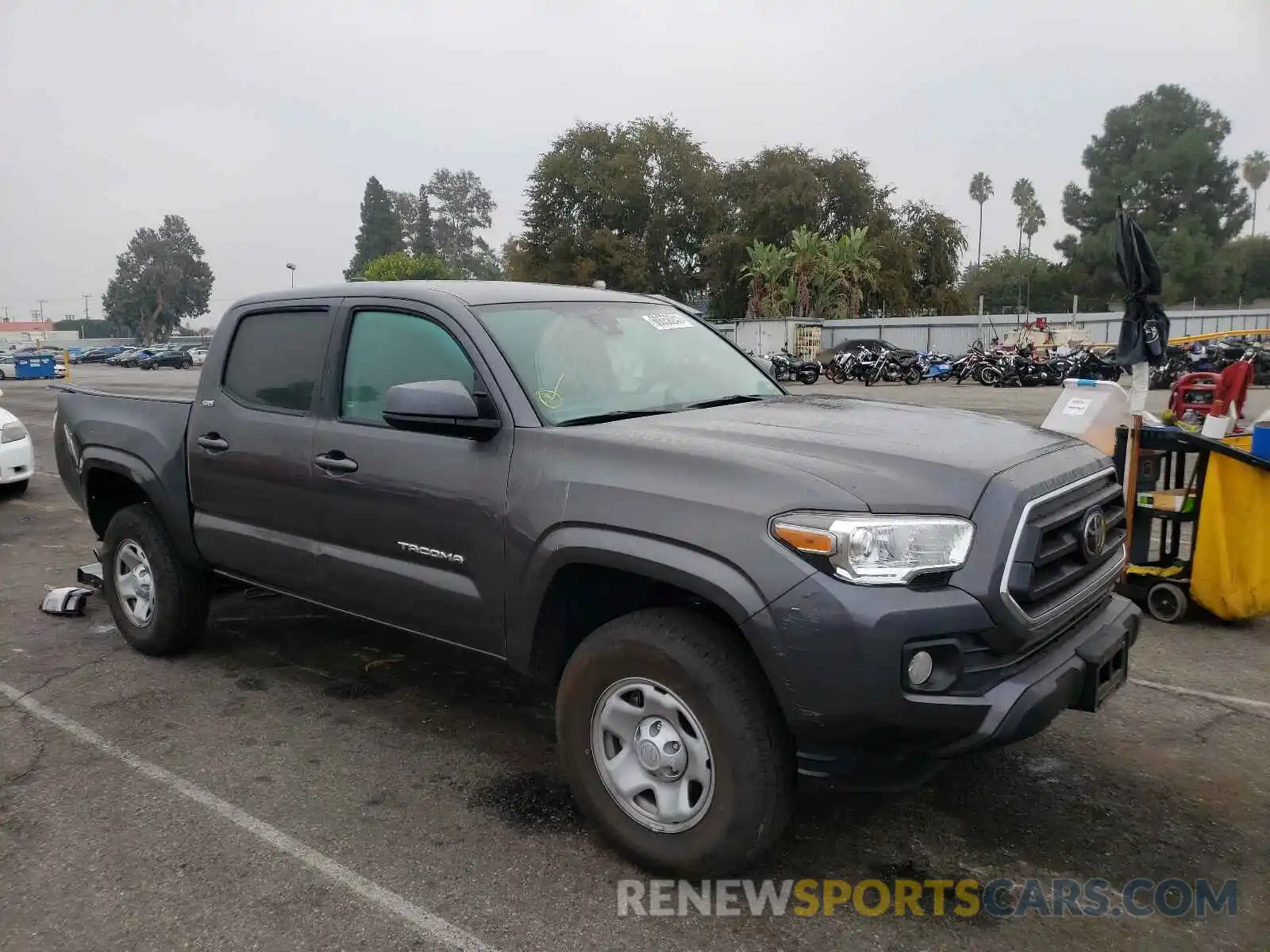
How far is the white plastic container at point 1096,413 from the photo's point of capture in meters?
5.58

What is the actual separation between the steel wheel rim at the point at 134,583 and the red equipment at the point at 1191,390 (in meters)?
7.15

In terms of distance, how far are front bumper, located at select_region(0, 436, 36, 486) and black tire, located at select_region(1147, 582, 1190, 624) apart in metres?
9.75

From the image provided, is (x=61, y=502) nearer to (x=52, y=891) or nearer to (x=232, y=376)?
(x=232, y=376)

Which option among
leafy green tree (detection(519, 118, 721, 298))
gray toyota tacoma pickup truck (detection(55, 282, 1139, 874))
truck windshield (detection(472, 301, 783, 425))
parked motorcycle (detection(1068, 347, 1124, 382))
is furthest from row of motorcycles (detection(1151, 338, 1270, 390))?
leafy green tree (detection(519, 118, 721, 298))

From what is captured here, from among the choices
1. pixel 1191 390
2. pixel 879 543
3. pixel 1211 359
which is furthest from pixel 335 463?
pixel 1211 359

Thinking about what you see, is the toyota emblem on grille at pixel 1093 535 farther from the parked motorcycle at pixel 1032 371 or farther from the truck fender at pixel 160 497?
the parked motorcycle at pixel 1032 371

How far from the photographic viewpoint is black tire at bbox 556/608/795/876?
2664 millimetres

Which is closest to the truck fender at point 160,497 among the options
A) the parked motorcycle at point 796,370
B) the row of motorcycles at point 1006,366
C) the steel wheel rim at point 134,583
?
the steel wheel rim at point 134,583

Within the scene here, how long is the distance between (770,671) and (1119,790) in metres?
1.77

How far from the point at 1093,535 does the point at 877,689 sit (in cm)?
109

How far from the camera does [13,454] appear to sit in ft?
30.9

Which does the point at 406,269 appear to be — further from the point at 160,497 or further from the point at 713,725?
the point at 713,725

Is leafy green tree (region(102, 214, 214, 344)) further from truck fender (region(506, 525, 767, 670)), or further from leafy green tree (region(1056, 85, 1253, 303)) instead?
truck fender (region(506, 525, 767, 670))

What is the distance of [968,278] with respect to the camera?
295ft
